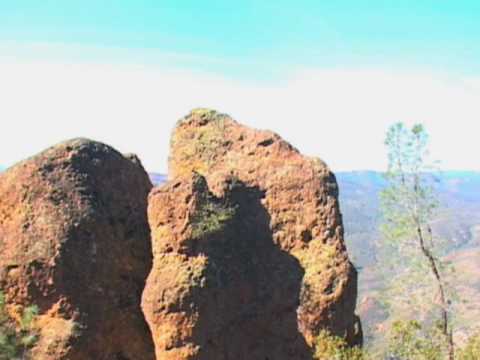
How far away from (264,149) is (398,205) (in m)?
7.34

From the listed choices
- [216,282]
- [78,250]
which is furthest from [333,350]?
[78,250]

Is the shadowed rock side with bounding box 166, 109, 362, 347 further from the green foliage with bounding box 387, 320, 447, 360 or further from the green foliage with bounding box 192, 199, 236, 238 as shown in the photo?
the green foliage with bounding box 387, 320, 447, 360

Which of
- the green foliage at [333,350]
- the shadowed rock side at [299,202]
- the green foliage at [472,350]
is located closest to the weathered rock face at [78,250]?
the shadowed rock side at [299,202]

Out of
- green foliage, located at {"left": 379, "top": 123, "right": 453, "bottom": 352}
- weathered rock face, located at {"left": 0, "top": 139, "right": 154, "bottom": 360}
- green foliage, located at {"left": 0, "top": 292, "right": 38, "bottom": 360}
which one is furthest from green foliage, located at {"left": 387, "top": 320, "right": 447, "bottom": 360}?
green foliage, located at {"left": 0, "top": 292, "right": 38, "bottom": 360}

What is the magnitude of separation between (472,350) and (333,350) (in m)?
5.57

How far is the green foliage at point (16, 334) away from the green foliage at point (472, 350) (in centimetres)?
1692

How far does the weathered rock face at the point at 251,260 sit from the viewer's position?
79.5 ft

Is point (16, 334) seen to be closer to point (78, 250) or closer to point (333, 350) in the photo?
point (78, 250)

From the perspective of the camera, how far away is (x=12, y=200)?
28.0m

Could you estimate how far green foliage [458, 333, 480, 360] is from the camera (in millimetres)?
25953

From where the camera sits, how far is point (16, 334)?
85.6 ft

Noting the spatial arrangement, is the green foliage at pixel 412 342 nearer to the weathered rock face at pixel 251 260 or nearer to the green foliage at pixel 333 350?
the green foliage at pixel 333 350

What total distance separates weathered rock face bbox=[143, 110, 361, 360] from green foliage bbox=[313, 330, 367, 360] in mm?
749

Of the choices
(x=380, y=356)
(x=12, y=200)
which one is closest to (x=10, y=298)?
(x=12, y=200)
